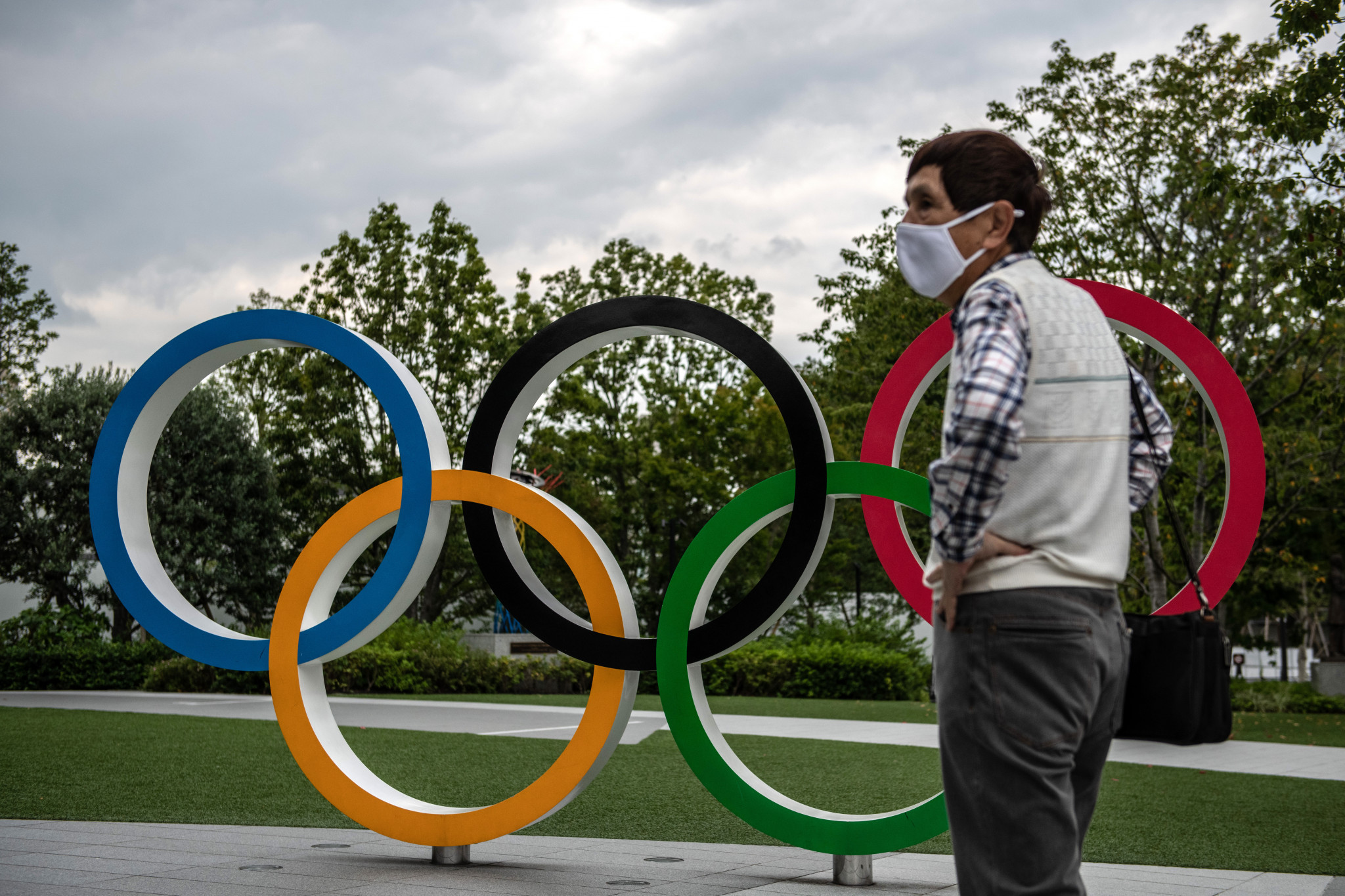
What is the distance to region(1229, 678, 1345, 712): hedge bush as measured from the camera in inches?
768

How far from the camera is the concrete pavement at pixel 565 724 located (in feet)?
39.2

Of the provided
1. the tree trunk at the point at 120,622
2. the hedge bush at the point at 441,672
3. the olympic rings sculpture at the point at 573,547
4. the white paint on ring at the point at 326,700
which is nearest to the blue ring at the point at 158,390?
the olympic rings sculpture at the point at 573,547

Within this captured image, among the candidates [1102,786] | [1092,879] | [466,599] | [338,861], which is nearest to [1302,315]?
[1102,786]

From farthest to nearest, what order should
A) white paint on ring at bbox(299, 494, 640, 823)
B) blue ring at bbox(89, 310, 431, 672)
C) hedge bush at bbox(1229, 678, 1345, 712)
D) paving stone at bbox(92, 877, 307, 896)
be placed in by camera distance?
hedge bush at bbox(1229, 678, 1345, 712)
blue ring at bbox(89, 310, 431, 672)
white paint on ring at bbox(299, 494, 640, 823)
paving stone at bbox(92, 877, 307, 896)

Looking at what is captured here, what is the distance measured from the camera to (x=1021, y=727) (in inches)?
93.2

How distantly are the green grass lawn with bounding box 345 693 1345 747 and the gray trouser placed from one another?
1375 centimetres

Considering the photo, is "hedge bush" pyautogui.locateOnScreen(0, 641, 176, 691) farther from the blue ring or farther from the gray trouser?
the gray trouser

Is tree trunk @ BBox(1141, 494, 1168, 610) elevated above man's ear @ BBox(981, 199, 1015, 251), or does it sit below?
below

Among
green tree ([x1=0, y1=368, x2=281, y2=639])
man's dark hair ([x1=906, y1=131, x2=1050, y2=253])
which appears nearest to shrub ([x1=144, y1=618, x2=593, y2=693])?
green tree ([x1=0, y1=368, x2=281, y2=639])

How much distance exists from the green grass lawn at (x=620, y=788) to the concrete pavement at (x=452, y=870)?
466 millimetres

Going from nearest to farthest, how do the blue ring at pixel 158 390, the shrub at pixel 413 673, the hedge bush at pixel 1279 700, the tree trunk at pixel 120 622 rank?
the blue ring at pixel 158 390
the hedge bush at pixel 1279 700
the shrub at pixel 413 673
the tree trunk at pixel 120 622

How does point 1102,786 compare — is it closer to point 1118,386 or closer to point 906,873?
point 906,873

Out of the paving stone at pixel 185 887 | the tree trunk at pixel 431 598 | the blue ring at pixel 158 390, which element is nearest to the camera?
the paving stone at pixel 185 887

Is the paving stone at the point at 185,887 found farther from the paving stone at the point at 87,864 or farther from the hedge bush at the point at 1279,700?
the hedge bush at the point at 1279,700
